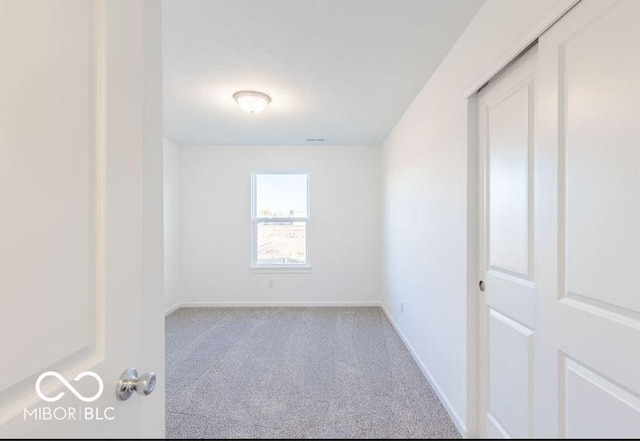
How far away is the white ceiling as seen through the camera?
1.69 m

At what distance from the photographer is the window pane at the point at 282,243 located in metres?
4.78

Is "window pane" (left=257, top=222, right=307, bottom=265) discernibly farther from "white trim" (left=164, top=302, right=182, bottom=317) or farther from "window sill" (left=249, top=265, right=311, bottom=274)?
"white trim" (left=164, top=302, right=182, bottom=317)

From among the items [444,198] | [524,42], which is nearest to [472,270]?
[444,198]

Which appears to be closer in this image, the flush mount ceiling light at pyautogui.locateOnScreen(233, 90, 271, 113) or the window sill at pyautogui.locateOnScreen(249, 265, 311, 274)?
the flush mount ceiling light at pyautogui.locateOnScreen(233, 90, 271, 113)

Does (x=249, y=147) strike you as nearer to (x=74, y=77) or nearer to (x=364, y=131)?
(x=364, y=131)

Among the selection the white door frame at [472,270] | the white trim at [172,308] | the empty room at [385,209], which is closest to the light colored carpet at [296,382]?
the empty room at [385,209]

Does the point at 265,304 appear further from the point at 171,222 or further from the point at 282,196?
the point at 171,222

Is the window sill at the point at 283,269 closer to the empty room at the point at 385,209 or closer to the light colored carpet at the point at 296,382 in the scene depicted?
the empty room at the point at 385,209

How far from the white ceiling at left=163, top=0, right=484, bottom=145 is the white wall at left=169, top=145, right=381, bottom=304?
1158 mm

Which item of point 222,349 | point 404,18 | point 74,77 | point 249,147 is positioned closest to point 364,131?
point 249,147

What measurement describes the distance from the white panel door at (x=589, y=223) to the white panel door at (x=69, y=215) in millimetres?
1259

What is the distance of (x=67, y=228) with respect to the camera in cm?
56

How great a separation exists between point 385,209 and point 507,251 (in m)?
2.79

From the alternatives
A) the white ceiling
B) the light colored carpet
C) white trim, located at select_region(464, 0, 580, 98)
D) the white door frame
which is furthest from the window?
white trim, located at select_region(464, 0, 580, 98)
